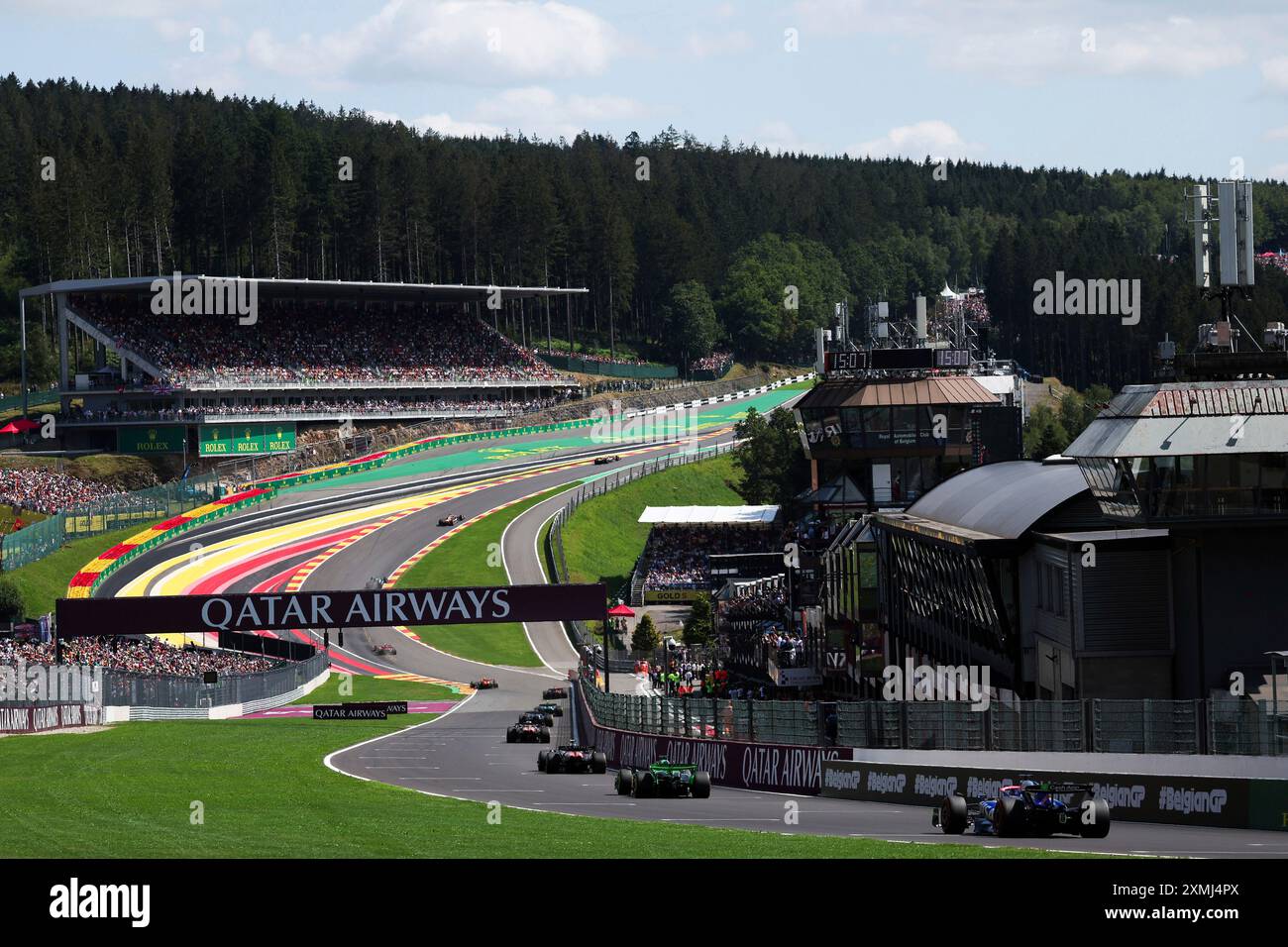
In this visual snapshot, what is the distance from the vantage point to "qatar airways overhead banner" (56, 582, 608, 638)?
2250 inches

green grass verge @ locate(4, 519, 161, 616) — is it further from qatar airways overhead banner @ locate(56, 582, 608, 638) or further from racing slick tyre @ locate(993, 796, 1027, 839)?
racing slick tyre @ locate(993, 796, 1027, 839)

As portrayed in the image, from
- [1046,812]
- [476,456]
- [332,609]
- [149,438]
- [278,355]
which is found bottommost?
[332,609]

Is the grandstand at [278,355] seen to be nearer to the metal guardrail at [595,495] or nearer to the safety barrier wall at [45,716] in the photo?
the metal guardrail at [595,495]

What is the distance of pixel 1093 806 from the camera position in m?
21.9

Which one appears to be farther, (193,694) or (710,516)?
(710,516)

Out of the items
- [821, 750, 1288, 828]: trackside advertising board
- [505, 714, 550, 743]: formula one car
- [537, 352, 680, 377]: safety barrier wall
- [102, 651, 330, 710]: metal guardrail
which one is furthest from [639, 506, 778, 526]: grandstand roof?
[821, 750, 1288, 828]: trackside advertising board

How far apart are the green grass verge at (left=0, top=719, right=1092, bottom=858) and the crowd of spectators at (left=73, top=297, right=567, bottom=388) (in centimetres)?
6710

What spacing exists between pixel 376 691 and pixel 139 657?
9597 millimetres

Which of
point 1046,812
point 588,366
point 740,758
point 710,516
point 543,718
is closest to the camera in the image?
point 1046,812

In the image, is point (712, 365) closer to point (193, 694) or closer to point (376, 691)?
point (376, 691)

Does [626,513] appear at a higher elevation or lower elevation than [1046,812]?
lower

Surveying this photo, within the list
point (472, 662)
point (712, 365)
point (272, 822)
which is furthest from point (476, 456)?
point (272, 822)

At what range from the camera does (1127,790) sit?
81.7 ft
